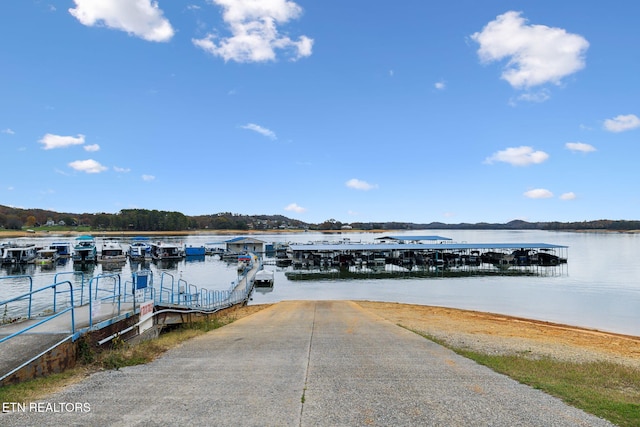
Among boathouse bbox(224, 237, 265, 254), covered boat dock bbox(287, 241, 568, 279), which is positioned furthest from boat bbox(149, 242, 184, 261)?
covered boat dock bbox(287, 241, 568, 279)

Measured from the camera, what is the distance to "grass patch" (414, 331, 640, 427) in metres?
6.99

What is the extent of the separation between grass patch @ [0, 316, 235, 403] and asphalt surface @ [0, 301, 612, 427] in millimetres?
280

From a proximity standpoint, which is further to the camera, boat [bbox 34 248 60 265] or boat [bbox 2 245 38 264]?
boat [bbox 34 248 60 265]

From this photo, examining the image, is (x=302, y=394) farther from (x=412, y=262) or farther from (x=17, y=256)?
(x=17, y=256)

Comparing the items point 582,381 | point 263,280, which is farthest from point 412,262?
point 582,381

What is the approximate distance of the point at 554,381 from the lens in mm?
8820

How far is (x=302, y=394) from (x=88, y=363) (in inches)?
205

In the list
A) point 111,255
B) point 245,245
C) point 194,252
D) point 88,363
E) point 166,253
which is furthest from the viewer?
point 194,252

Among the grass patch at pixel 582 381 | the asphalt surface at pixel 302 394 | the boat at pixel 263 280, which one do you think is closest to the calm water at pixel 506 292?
the boat at pixel 263 280

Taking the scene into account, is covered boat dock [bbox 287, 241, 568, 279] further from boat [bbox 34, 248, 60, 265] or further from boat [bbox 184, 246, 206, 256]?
boat [bbox 34, 248, 60, 265]

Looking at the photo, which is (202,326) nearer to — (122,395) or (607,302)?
(122,395)

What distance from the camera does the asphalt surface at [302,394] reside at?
6438 millimetres

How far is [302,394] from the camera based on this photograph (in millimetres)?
7637

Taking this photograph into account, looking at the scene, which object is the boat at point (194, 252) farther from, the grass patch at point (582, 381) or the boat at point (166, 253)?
the grass patch at point (582, 381)
